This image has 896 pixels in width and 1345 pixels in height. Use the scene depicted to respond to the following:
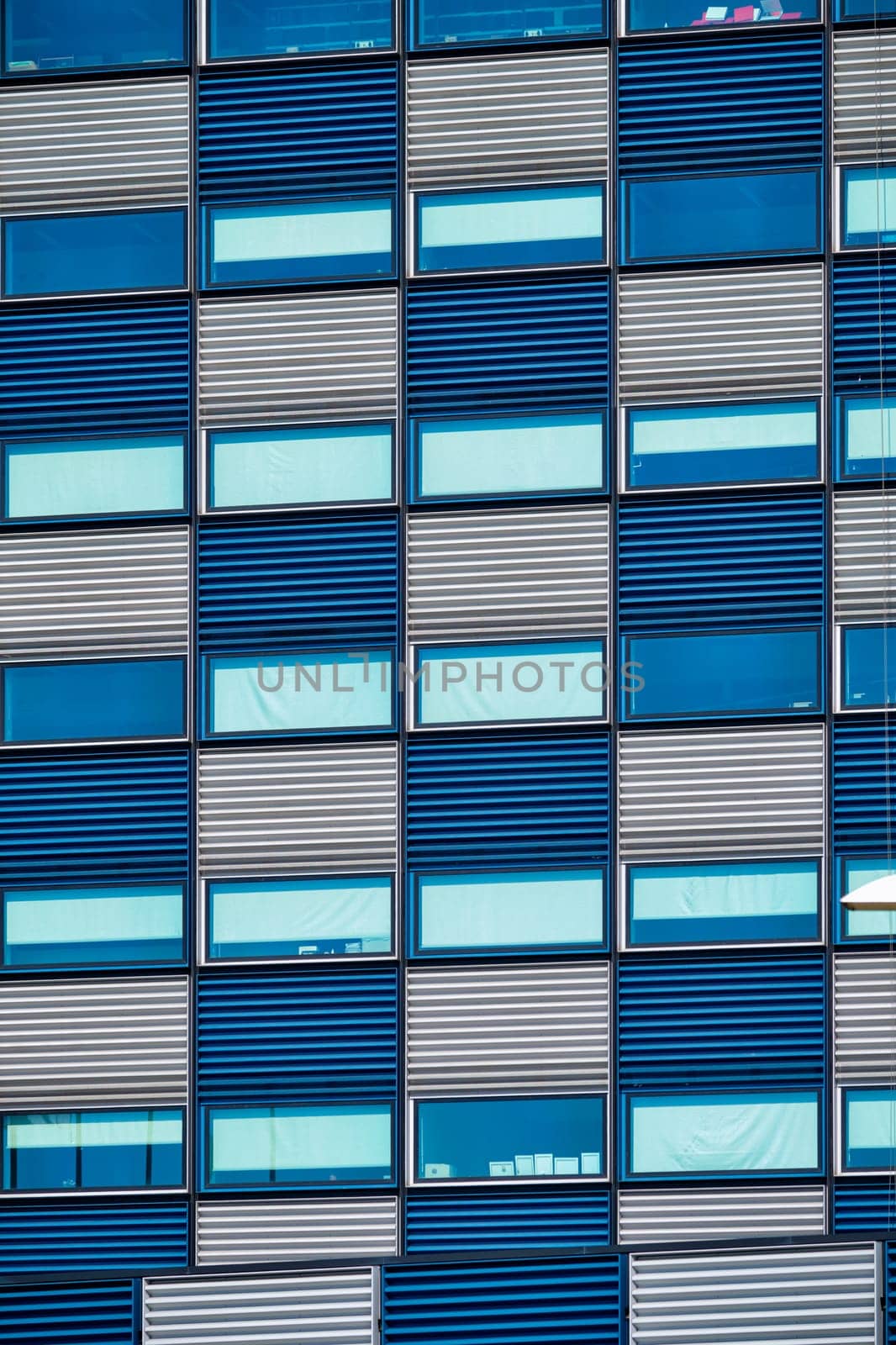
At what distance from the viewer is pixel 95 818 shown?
8.81 metres

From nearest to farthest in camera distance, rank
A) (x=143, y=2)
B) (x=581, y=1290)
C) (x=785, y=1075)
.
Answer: (x=581, y=1290), (x=785, y=1075), (x=143, y=2)

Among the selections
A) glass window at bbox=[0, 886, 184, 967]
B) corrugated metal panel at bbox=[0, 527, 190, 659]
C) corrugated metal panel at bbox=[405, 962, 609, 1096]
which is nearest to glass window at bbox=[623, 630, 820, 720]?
corrugated metal panel at bbox=[405, 962, 609, 1096]

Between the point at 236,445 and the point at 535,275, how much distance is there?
6.10 ft

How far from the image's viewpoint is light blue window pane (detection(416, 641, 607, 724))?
869 cm

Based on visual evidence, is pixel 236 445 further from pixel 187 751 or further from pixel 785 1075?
pixel 785 1075

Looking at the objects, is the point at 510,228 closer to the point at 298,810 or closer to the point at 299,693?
the point at 299,693

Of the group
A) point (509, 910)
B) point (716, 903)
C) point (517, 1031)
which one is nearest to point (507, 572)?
point (509, 910)

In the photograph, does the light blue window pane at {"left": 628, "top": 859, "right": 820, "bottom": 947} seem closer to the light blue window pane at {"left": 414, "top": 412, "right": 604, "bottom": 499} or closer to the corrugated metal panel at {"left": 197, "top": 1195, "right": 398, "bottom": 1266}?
the corrugated metal panel at {"left": 197, "top": 1195, "right": 398, "bottom": 1266}

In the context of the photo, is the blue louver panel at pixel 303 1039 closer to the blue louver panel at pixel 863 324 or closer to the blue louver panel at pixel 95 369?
the blue louver panel at pixel 95 369

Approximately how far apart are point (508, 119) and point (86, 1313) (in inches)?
249

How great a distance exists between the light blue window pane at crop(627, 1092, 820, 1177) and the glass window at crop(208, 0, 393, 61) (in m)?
5.93

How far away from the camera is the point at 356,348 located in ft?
29.0

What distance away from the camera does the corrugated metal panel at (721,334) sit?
8633 mm

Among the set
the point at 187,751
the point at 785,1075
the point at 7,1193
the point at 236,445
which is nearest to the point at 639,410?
the point at 236,445
